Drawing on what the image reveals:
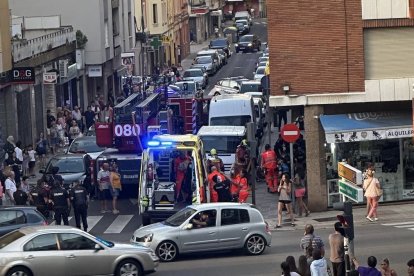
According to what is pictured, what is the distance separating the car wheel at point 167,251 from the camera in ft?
92.3

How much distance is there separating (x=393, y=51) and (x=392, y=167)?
335 centimetres

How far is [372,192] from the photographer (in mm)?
33125

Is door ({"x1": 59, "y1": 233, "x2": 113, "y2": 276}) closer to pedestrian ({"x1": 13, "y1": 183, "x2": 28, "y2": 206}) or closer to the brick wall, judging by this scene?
pedestrian ({"x1": 13, "y1": 183, "x2": 28, "y2": 206})

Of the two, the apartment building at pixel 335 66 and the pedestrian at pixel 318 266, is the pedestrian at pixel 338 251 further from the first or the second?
the apartment building at pixel 335 66

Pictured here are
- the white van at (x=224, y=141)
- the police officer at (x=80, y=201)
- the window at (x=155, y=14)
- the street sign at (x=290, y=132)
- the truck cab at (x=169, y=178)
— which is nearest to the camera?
the truck cab at (x=169, y=178)

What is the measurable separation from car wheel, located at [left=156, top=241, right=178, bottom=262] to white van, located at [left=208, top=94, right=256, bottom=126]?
1889 centimetres

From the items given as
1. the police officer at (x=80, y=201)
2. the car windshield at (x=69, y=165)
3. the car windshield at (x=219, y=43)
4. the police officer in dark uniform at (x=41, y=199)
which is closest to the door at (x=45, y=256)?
the police officer at (x=80, y=201)

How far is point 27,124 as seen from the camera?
51250 mm

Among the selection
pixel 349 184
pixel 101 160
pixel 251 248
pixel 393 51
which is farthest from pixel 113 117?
pixel 349 184

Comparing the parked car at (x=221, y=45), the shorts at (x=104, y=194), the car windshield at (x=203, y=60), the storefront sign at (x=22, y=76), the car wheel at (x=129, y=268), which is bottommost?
the shorts at (x=104, y=194)

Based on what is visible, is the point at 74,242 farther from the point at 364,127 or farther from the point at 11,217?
the point at 364,127

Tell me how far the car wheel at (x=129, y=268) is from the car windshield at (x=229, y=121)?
2132 cm

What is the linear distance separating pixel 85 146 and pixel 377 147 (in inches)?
496

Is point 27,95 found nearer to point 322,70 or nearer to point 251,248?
point 322,70
